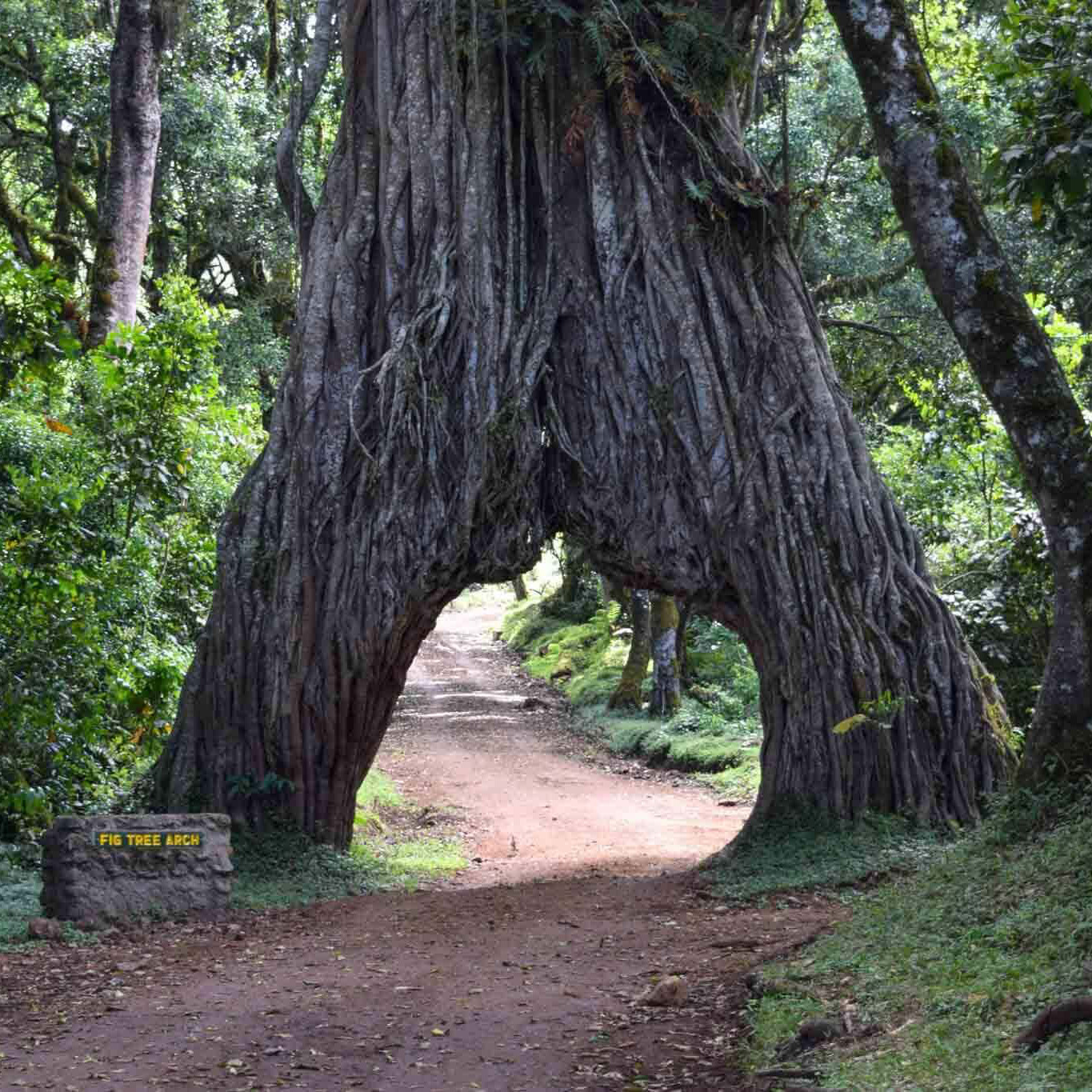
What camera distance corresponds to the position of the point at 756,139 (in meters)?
21.8

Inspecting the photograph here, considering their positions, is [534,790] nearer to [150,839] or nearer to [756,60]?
[150,839]

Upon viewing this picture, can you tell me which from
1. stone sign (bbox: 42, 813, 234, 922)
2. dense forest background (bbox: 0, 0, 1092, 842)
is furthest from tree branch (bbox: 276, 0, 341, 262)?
stone sign (bbox: 42, 813, 234, 922)

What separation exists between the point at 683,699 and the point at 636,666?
157 centimetres

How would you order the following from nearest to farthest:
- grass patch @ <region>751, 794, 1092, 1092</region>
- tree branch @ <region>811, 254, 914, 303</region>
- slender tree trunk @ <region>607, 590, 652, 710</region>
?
grass patch @ <region>751, 794, 1092, 1092</region>, tree branch @ <region>811, 254, 914, 303</region>, slender tree trunk @ <region>607, 590, 652, 710</region>

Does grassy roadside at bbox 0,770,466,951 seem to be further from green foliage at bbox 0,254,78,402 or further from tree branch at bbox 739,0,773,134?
tree branch at bbox 739,0,773,134

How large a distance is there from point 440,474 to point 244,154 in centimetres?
1184

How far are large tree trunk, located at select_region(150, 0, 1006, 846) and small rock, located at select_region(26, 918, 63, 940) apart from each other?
257 cm

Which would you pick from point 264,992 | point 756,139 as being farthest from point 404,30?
point 756,139

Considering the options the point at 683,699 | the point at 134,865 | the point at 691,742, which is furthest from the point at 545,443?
the point at 683,699

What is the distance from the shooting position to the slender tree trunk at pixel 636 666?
24.7m

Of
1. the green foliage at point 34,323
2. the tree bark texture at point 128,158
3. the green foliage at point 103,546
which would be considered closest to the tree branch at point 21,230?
the tree bark texture at point 128,158

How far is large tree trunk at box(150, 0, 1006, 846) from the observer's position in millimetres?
11688

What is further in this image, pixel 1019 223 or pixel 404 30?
pixel 1019 223

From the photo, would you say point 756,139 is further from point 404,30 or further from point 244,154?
point 404,30
